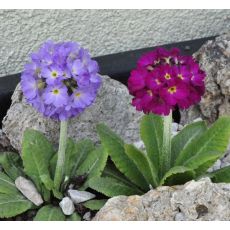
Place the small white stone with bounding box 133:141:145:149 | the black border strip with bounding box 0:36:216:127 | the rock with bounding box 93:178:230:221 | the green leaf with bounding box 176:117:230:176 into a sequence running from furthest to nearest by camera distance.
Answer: the black border strip with bounding box 0:36:216:127 → the small white stone with bounding box 133:141:145:149 → the green leaf with bounding box 176:117:230:176 → the rock with bounding box 93:178:230:221

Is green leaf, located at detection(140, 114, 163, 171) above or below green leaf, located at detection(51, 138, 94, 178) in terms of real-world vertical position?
above

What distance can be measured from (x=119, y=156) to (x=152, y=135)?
16cm

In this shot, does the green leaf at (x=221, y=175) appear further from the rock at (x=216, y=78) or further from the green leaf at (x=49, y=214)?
the green leaf at (x=49, y=214)

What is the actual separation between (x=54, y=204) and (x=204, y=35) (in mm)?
1436

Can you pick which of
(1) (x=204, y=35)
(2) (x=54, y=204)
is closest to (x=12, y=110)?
(2) (x=54, y=204)

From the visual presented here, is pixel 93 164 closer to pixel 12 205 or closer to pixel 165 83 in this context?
pixel 12 205

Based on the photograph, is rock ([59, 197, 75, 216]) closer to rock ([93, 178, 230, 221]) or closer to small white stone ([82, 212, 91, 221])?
small white stone ([82, 212, 91, 221])

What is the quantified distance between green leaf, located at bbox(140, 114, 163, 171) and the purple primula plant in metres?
→ 0.29

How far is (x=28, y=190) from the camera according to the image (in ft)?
8.82

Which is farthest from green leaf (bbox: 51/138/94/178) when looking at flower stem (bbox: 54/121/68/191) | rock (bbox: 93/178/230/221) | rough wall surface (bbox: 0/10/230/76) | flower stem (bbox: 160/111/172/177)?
rough wall surface (bbox: 0/10/230/76)

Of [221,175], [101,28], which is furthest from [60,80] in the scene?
[101,28]

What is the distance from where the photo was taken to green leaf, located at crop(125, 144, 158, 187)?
8.29ft

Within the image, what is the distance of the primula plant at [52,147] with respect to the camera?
7.96ft
